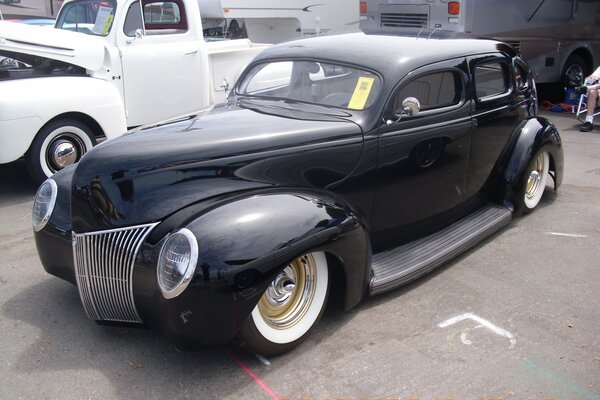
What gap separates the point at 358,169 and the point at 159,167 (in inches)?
47.3

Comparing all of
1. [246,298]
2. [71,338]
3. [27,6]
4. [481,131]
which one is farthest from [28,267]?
[27,6]

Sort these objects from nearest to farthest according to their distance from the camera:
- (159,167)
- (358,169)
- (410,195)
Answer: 1. (159,167)
2. (358,169)
3. (410,195)

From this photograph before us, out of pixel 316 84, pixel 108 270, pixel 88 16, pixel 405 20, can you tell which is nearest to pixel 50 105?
pixel 88 16

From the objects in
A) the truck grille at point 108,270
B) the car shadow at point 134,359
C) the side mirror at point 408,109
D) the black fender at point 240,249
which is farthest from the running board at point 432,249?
the truck grille at point 108,270

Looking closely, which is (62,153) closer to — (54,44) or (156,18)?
(54,44)

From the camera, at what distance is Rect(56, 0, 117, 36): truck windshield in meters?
6.70

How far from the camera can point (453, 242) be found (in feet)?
13.3

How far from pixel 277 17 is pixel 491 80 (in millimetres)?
7988

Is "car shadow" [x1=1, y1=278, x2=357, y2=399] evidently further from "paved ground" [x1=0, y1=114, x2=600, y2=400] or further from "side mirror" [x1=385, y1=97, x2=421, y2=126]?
"side mirror" [x1=385, y1=97, x2=421, y2=126]

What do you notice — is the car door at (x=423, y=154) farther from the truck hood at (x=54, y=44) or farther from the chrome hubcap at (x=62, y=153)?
the truck hood at (x=54, y=44)

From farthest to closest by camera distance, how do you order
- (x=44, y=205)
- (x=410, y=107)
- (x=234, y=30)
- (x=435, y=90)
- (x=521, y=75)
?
1. (x=234, y=30)
2. (x=521, y=75)
3. (x=435, y=90)
4. (x=410, y=107)
5. (x=44, y=205)

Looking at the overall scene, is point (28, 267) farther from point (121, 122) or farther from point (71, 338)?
point (121, 122)

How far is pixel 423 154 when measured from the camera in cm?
384

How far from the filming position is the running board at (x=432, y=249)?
3.52 meters
